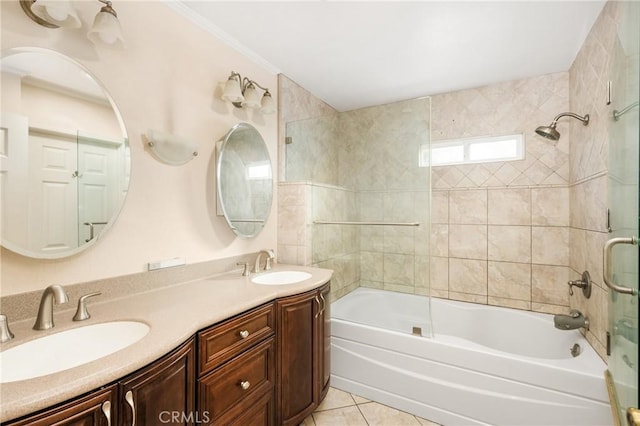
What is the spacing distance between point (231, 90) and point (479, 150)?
229cm

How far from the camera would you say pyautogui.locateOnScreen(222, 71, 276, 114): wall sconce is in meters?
1.82

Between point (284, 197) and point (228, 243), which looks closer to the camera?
point (228, 243)

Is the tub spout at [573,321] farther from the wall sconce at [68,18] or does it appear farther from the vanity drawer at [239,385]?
the wall sconce at [68,18]

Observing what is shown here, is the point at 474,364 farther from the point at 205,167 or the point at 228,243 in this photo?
the point at 205,167

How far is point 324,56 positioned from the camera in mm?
2178

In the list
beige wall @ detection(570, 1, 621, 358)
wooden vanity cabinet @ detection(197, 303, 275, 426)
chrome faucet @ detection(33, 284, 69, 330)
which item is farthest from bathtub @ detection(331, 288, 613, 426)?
chrome faucet @ detection(33, 284, 69, 330)

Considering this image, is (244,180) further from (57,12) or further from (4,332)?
(4,332)

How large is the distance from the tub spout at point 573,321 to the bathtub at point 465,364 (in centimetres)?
12

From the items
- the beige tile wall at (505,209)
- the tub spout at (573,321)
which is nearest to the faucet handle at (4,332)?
the beige tile wall at (505,209)

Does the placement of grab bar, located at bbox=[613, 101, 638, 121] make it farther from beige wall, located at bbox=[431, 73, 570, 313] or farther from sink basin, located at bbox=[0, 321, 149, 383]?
sink basin, located at bbox=[0, 321, 149, 383]

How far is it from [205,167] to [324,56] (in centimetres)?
126

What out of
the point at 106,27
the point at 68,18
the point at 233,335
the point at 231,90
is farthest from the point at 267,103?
the point at 233,335

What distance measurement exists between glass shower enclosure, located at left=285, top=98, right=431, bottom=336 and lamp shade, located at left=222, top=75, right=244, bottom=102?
2.43 feet

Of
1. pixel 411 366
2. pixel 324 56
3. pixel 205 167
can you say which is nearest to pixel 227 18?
pixel 324 56
